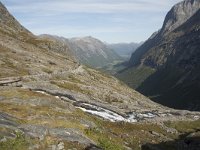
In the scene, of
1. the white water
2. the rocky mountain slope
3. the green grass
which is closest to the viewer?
the rocky mountain slope

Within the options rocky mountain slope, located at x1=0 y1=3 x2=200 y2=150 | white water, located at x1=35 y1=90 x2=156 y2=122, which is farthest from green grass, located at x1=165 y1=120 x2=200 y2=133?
white water, located at x1=35 y1=90 x2=156 y2=122

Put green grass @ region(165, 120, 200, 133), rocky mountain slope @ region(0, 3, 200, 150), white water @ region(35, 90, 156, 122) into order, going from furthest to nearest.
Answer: green grass @ region(165, 120, 200, 133) < white water @ region(35, 90, 156, 122) < rocky mountain slope @ region(0, 3, 200, 150)

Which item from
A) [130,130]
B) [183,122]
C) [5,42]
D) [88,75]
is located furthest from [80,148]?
[5,42]

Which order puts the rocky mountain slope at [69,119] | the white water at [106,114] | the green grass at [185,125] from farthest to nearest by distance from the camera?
1. the green grass at [185,125]
2. the white water at [106,114]
3. the rocky mountain slope at [69,119]

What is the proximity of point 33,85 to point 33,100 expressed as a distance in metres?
32.5

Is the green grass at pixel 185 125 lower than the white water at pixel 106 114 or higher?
lower

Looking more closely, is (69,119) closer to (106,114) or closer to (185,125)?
(106,114)

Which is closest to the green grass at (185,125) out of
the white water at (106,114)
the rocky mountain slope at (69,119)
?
the rocky mountain slope at (69,119)

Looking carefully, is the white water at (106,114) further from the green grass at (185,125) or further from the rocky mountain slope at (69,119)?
the green grass at (185,125)

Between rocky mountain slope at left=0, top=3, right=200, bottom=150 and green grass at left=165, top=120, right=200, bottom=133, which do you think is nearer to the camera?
rocky mountain slope at left=0, top=3, right=200, bottom=150

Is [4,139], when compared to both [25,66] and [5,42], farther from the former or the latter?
[5,42]

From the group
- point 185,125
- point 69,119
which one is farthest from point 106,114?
point 69,119

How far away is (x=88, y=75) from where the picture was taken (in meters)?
192

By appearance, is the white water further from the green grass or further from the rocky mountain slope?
the green grass
